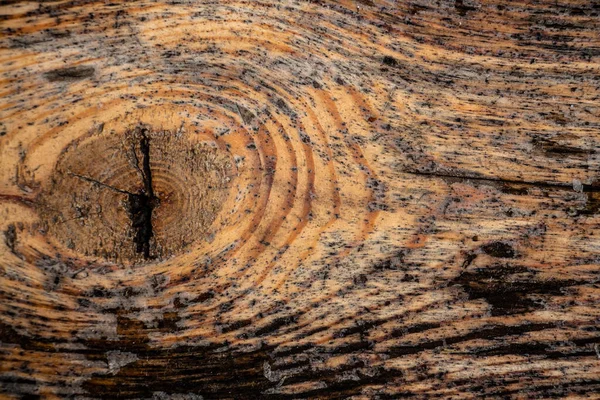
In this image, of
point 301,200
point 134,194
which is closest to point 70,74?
point 134,194

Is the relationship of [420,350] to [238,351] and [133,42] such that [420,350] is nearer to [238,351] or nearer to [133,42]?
[238,351]

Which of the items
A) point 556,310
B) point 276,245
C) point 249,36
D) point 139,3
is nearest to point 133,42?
point 139,3

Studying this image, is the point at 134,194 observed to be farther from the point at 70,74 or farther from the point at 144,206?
the point at 70,74

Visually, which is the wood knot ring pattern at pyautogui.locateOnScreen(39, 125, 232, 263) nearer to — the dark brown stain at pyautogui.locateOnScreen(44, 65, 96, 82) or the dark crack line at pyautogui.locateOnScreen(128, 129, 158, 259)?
the dark crack line at pyautogui.locateOnScreen(128, 129, 158, 259)

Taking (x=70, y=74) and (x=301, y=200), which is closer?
(x=70, y=74)

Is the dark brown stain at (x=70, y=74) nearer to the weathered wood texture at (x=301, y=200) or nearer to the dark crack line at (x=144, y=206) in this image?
the weathered wood texture at (x=301, y=200)

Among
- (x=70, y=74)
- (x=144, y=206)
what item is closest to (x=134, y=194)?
(x=144, y=206)

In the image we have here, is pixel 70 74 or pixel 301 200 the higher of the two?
pixel 70 74

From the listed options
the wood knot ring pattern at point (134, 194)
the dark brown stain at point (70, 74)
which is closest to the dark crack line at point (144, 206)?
the wood knot ring pattern at point (134, 194)
